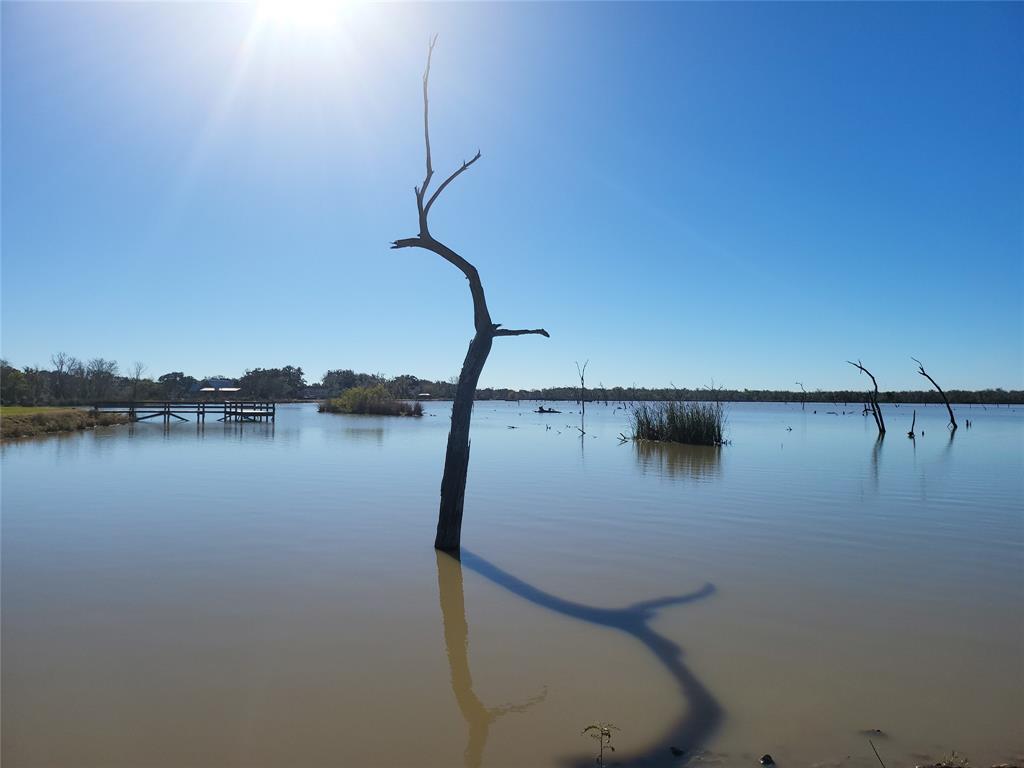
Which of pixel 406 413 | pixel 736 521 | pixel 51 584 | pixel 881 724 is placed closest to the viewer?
pixel 881 724

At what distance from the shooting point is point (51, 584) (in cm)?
578

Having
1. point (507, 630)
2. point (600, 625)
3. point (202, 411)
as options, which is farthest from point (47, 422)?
point (600, 625)

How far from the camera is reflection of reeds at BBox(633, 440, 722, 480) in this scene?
1476 cm

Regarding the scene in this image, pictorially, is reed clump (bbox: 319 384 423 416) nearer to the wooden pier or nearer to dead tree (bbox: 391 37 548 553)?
the wooden pier

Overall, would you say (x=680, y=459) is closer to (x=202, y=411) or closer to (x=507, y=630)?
(x=507, y=630)

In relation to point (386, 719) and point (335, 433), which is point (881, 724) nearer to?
point (386, 719)

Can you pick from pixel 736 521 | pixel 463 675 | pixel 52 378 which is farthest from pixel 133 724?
pixel 52 378

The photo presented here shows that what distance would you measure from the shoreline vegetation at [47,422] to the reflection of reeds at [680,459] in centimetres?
2224

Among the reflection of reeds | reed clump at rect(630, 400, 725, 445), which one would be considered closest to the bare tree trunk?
the reflection of reeds

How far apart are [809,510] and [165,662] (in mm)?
8994

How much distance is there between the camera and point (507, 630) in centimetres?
491

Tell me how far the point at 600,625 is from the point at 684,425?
19281 millimetres

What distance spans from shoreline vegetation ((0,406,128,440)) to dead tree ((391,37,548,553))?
2269 centimetres

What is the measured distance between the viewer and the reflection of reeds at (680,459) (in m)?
14.8
